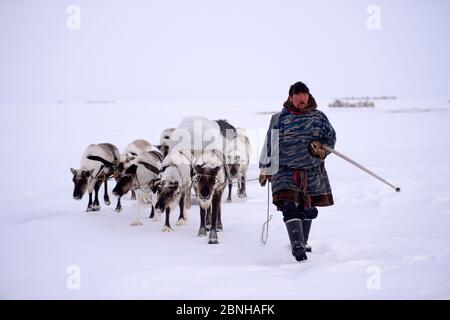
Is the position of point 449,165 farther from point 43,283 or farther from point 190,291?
point 43,283

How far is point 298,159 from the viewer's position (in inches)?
236

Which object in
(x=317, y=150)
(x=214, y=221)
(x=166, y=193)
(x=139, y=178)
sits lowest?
(x=214, y=221)


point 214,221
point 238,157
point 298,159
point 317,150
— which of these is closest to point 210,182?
point 214,221

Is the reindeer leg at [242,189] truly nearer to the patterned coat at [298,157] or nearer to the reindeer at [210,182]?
the reindeer at [210,182]

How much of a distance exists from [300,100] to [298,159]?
73 cm

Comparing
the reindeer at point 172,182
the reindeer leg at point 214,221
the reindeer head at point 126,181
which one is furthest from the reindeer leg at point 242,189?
the reindeer leg at point 214,221

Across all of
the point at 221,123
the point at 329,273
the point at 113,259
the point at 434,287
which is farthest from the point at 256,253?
the point at 221,123

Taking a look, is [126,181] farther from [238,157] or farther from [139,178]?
[238,157]

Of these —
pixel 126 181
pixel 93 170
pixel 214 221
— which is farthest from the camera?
pixel 93 170

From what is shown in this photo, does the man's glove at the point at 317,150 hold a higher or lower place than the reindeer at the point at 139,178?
higher

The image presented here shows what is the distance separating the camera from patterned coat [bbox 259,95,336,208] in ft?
19.6

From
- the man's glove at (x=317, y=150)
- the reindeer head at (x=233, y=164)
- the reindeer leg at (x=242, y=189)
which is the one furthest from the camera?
the reindeer leg at (x=242, y=189)

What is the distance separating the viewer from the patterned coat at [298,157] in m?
5.98

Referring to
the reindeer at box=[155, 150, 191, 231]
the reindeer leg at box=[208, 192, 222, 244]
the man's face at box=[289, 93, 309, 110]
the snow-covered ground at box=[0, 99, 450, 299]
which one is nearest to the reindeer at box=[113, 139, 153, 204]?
the snow-covered ground at box=[0, 99, 450, 299]
